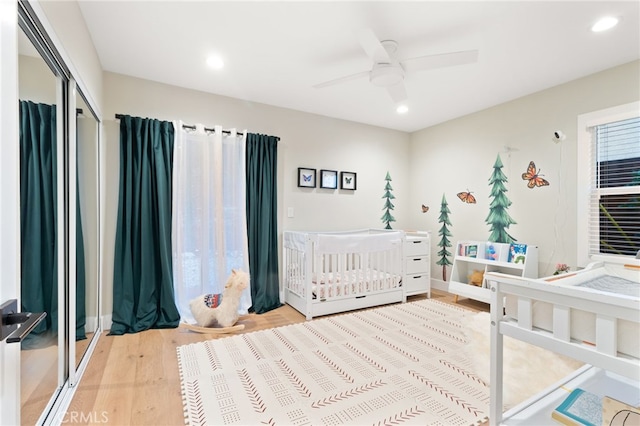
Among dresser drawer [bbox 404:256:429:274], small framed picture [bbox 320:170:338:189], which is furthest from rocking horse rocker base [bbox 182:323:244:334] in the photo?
dresser drawer [bbox 404:256:429:274]

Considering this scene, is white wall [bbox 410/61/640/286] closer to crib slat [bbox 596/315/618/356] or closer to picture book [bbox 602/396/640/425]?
picture book [bbox 602/396/640/425]

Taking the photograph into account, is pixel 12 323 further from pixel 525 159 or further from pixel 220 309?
pixel 525 159

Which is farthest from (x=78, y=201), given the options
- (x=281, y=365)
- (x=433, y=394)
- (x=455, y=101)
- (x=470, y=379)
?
(x=455, y=101)

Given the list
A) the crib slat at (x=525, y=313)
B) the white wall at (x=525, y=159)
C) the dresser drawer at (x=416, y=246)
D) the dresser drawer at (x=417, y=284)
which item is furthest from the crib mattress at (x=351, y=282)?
the crib slat at (x=525, y=313)

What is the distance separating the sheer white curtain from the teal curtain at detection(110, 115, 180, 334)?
10 cm

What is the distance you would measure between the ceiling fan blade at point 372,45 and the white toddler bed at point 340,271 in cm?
170

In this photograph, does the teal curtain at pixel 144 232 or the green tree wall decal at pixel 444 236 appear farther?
the green tree wall decal at pixel 444 236

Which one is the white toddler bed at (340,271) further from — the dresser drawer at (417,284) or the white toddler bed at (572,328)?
the white toddler bed at (572,328)

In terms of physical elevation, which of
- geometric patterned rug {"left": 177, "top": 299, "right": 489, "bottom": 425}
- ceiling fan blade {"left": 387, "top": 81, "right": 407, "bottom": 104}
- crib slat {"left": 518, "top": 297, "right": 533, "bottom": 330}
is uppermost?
ceiling fan blade {"left": 387, "top": 81, "right": 407, "bottom": 104}

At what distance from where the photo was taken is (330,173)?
392cm

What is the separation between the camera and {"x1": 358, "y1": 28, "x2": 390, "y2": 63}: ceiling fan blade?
173 cm

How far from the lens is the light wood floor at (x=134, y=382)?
1.56 metres

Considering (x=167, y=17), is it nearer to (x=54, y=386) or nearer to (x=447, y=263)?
(x=54, y=386)

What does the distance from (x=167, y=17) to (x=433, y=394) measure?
116 inches
